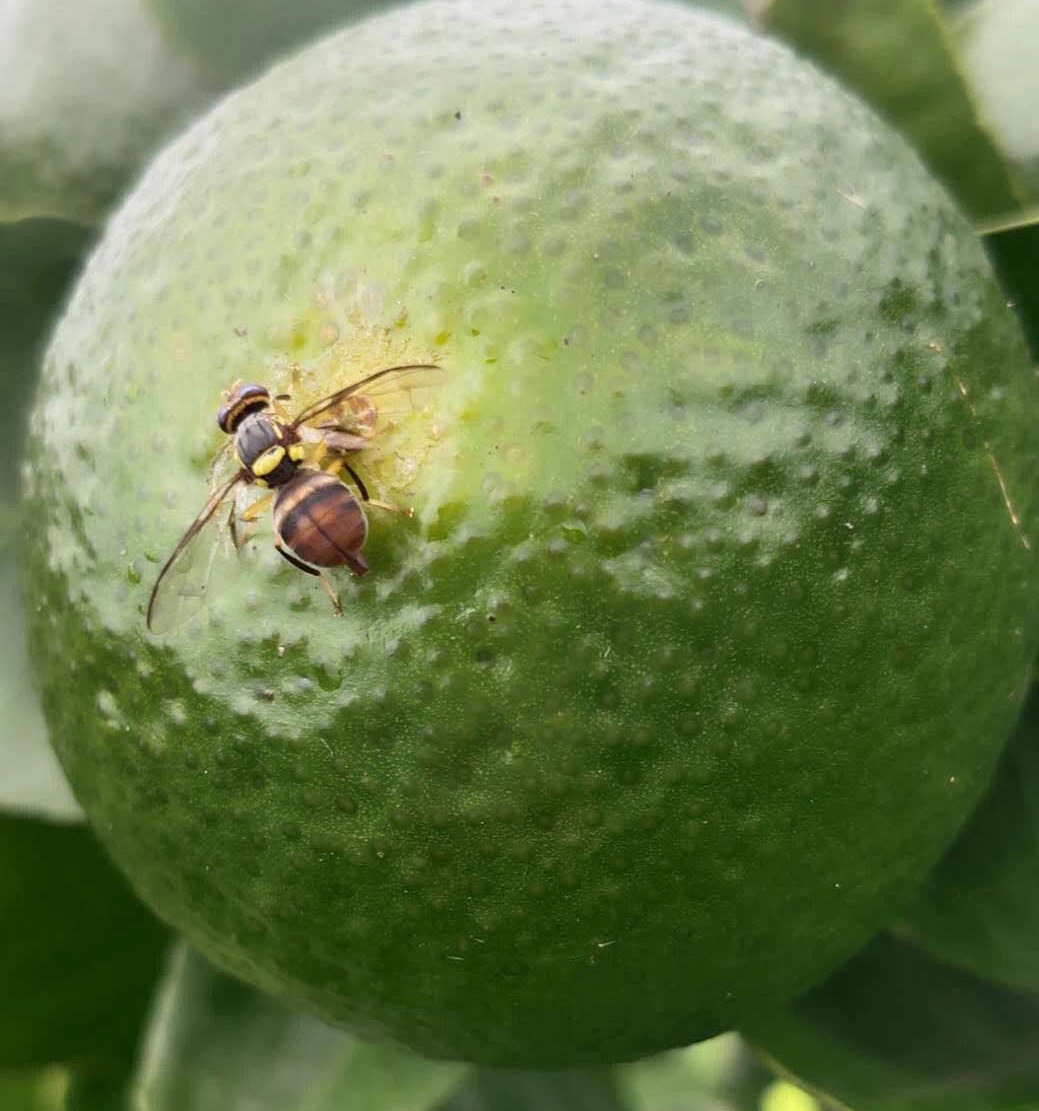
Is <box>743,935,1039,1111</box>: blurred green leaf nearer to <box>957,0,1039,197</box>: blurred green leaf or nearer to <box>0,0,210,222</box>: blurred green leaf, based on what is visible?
<box>957,0,1039,197</box>: blurred green leaf

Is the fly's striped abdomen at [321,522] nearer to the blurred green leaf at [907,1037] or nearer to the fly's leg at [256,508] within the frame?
the fly's leg at [256,508]

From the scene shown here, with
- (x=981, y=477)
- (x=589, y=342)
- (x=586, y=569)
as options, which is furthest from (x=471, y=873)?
(x=981, y=477)

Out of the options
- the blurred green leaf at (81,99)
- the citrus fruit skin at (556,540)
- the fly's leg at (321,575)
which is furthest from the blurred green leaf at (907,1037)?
the blurred green leaf at (81,99)

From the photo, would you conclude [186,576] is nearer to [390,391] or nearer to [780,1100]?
[390,391]

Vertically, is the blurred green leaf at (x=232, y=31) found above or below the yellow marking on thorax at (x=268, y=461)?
above

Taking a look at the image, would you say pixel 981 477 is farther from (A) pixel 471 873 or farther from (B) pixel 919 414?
(A) pixel 471 873

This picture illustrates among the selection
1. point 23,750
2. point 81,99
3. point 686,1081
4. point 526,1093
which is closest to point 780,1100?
point 686,1081
